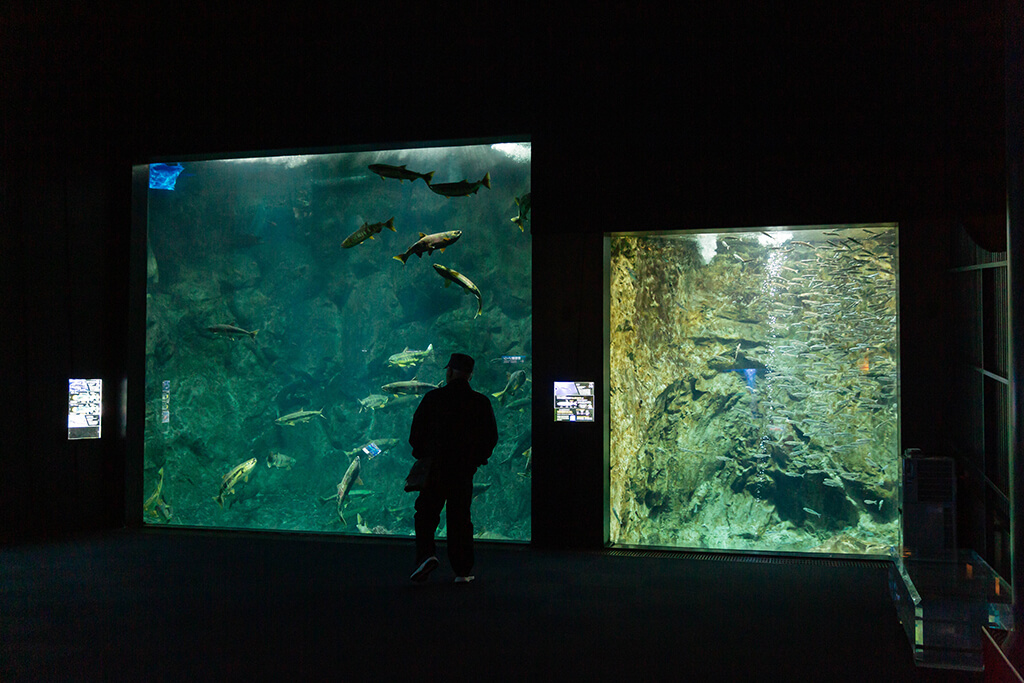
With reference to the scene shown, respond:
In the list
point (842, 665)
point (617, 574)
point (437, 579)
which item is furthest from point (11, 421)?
point (842, 665)

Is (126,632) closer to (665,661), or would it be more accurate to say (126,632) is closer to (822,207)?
(665,661)

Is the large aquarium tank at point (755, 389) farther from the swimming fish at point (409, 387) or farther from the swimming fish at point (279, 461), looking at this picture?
the swimming fish at point (279, 461)

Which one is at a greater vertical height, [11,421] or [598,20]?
[598,20]

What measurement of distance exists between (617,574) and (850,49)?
17.3 ft

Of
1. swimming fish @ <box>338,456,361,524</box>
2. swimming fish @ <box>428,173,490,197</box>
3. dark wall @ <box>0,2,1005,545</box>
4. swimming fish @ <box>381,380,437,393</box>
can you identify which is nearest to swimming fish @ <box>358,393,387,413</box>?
swimming fish @ <box>338,456,361,524</box>

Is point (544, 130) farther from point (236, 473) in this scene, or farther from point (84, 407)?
point (84, 407)

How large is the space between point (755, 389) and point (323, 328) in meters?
5.98

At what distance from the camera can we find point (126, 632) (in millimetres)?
5133

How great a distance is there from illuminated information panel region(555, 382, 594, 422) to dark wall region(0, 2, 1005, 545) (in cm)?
13

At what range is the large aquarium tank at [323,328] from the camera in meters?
9.70

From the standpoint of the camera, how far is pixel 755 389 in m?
8.25

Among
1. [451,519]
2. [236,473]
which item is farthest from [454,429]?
[236,473]

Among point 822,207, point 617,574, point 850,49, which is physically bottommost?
point 617,574

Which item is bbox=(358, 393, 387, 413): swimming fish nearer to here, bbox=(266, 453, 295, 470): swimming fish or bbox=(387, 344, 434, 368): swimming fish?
bbox=(387, 344, 434, 368): swimming fish
